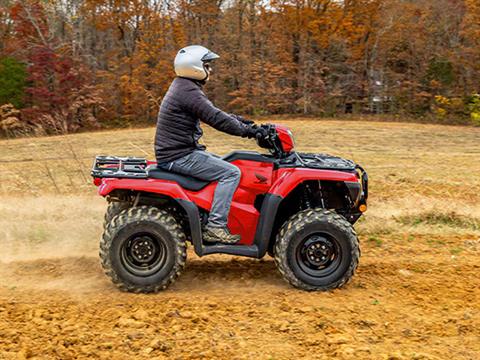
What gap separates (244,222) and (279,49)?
2394 cm

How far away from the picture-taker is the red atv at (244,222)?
5.89 meters

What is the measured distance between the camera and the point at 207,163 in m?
5.98

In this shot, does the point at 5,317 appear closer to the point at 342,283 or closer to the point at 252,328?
the point at 252,328

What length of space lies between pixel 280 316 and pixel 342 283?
3.33 feet

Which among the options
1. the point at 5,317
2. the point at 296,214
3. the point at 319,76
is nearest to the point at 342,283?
the point at 296,214

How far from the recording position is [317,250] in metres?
6.07

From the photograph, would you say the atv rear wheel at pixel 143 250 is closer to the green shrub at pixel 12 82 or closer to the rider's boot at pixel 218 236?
the rider's boot at pixel 218 236

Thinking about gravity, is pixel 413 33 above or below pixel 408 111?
above

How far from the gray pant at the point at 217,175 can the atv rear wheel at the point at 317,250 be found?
64 cm

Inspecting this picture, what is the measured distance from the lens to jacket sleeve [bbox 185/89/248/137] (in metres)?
5.86

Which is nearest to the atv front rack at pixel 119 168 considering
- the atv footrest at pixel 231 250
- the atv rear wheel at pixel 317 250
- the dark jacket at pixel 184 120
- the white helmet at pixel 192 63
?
the dark jacket at pixel 184 120

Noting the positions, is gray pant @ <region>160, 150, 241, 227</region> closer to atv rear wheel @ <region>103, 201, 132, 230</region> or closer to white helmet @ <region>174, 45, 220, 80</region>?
white helmet @ <region>174, 45, 220, 80</region>

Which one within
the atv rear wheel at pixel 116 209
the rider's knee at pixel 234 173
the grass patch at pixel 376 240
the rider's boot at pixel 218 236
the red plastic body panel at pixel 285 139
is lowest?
the grass patch at pixel 376 240

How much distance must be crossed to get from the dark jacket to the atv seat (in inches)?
5.2
